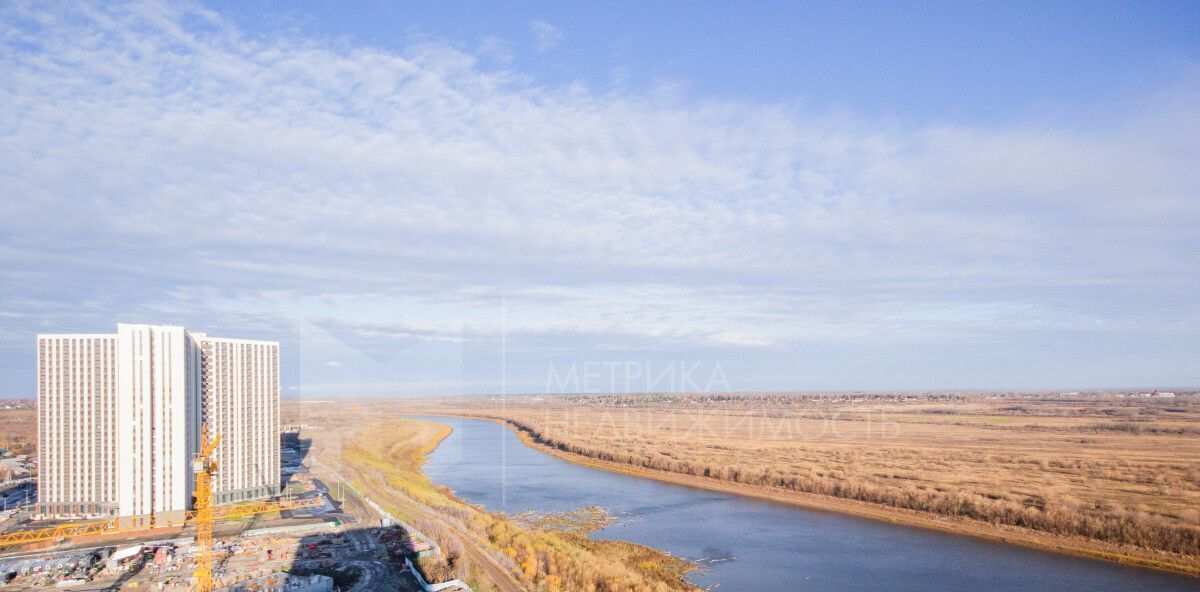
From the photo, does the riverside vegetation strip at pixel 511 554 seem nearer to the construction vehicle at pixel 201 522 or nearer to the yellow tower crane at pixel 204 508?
the construction vehicle at pixel 201 522

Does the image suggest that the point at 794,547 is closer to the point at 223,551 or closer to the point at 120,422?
the point at 223,551

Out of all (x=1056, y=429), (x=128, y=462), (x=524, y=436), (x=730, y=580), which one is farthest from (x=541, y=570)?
(x=1056, y=429)

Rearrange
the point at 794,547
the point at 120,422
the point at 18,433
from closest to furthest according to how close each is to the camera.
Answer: the point at 794,547 → the point at 120,422 → the point at 18,433

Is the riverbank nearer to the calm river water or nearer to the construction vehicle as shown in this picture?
the calm river water

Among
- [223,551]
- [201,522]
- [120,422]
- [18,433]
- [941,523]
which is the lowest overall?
[18,433]

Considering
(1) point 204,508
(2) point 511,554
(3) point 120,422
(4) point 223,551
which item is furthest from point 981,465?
(3) point 120,422
